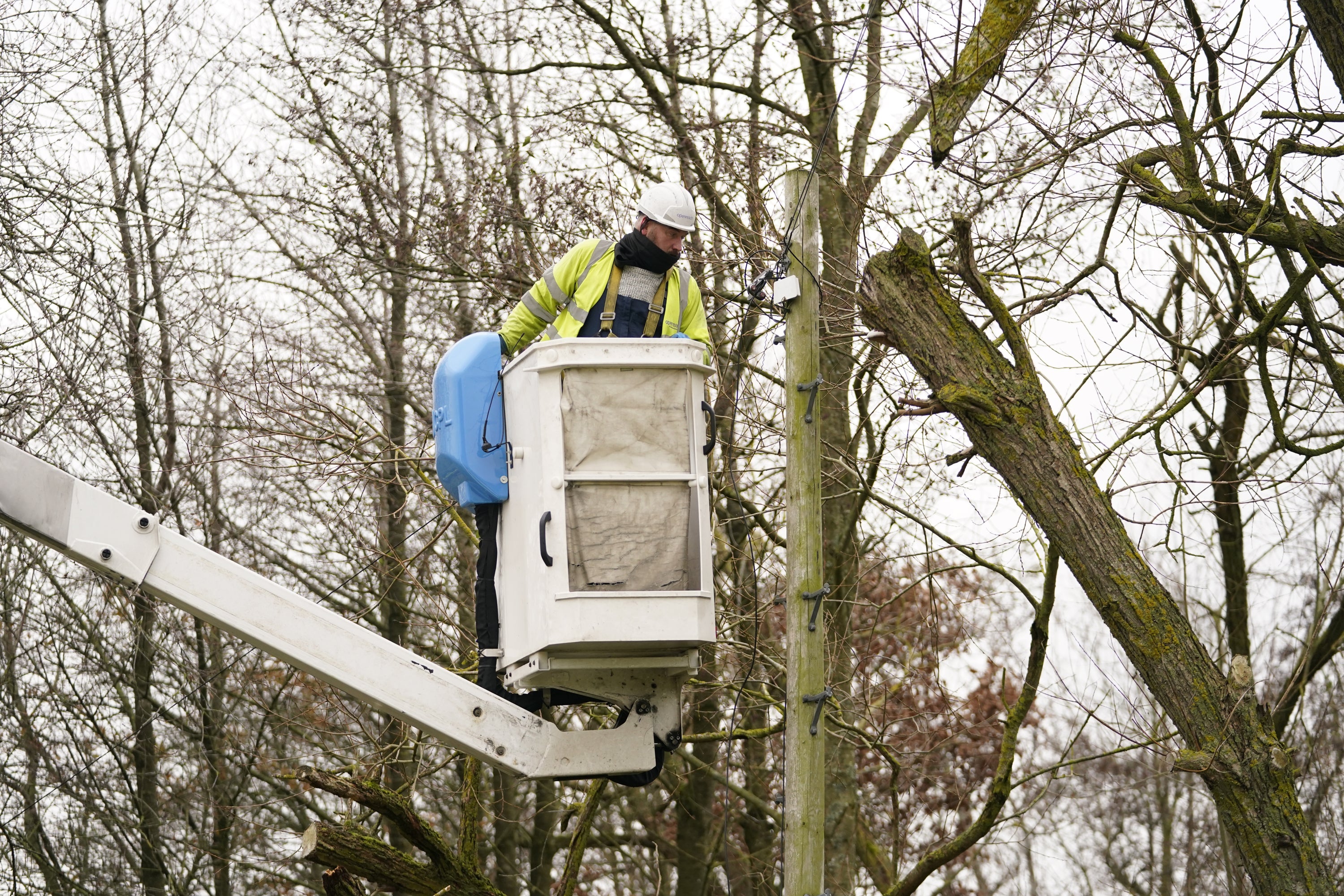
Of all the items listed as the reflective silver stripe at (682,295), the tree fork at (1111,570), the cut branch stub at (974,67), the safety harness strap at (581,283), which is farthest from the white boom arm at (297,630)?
the cut branch stub at (974,67)

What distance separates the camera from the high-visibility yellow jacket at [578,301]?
6.01 metres

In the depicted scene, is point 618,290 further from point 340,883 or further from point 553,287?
point 340,883

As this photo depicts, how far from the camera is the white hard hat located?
19.3ft

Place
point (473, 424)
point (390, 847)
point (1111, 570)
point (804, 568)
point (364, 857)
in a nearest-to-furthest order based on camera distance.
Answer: point (473, 424), point (1111, 570), point (804, 568), point (364, 857), point (390, 847)

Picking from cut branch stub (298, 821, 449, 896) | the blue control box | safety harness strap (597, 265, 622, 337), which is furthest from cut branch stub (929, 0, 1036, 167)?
cut branch stub (298, 821, 449, 896)

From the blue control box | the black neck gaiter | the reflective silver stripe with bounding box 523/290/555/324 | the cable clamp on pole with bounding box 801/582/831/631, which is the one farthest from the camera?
the cable clamp on pole with bounding box 801/582/831/631

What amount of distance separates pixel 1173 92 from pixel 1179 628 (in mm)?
2690

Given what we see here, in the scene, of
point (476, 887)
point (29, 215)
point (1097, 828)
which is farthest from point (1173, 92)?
point (1097, 828)

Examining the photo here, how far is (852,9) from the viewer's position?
12.2 m

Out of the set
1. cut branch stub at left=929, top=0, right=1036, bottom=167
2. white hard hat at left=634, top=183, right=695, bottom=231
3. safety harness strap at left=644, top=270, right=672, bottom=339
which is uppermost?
cut branch stub at left=929, top=0, right=1036, bottom=167

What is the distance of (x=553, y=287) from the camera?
237 inches

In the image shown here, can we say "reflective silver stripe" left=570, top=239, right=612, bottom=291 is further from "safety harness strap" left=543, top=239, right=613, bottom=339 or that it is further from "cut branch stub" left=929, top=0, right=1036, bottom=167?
"cut branch stub" left=929, top=0, right=1036, bottom=167

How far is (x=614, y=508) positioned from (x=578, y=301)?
3.16ft

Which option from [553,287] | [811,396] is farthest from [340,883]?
[811,396]
